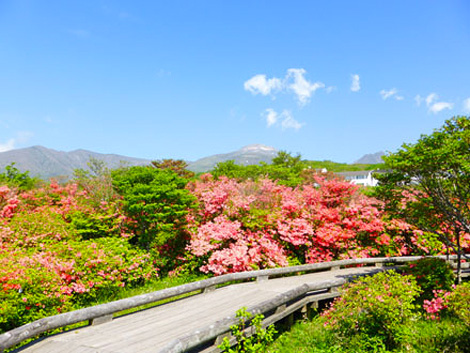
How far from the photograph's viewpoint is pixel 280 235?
46.2 feet

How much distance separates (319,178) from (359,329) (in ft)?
33.8

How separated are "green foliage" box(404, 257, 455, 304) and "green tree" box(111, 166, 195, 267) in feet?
30.3

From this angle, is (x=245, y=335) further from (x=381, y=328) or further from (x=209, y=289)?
(x=381, y=328)

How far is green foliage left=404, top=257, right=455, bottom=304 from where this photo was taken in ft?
32.0

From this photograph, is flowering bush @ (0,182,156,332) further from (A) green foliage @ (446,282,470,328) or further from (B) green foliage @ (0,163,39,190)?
(A) green foliage @ (446,282,470,328)

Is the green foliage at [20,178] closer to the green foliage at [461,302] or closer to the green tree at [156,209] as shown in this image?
the green tree at [156,209]

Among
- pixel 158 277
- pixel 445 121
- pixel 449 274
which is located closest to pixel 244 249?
pixel 158 277

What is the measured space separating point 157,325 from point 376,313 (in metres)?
4.83

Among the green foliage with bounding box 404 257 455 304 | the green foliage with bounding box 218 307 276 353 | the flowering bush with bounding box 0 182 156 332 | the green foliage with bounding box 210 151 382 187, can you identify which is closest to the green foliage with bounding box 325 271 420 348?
the green foliage with bounding box 218 307 276 353

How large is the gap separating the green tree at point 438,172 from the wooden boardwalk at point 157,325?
16.2 feet

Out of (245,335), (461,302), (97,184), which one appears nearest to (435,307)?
(461,302)

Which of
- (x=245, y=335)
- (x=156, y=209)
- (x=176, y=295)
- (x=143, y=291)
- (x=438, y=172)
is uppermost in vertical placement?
(x=438, y=172)

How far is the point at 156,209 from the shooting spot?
14.3 meters

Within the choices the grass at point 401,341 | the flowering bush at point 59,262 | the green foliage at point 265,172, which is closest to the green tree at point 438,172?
the grass at point 401,341
